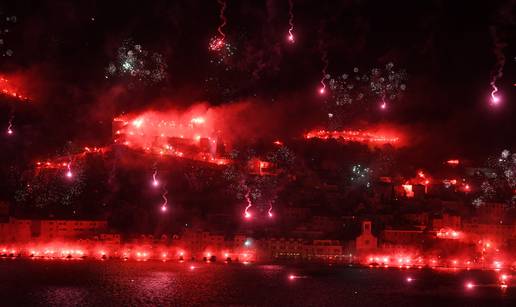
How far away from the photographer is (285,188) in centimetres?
4012

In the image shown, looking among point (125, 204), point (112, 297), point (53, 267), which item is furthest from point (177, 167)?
point (112, 297)

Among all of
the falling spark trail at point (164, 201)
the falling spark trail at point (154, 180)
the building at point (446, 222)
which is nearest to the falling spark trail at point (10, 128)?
the falling spark trail at point (154, 180)

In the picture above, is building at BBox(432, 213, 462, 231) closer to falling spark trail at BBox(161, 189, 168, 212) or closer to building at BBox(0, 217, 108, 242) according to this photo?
falling spark trail at BBox(161, 189, 168, 212)

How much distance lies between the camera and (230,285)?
28.0m

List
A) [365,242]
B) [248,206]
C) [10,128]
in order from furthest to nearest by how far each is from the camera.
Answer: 1. [10,128]
2. [248,206]
3. [365,242]

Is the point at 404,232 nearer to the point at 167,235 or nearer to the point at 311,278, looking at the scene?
the point at 311,278

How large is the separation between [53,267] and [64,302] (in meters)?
7.14

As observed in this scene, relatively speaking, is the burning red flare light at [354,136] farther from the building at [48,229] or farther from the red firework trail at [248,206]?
the building at [48,229]

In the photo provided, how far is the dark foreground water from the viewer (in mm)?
25328

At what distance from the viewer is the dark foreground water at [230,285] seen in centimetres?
2533

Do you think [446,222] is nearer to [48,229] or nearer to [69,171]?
[48,229]

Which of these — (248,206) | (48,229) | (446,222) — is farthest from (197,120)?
(446,222)

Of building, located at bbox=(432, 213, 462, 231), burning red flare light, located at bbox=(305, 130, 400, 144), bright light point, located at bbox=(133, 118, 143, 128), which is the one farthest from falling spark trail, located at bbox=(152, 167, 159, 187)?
building, located at bbox=(432, 213, 462, 231)

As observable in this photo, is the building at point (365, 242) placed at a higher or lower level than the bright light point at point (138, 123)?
lower
